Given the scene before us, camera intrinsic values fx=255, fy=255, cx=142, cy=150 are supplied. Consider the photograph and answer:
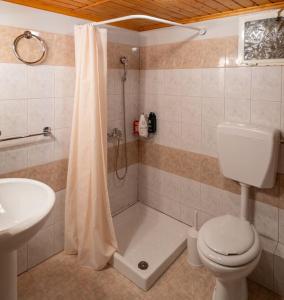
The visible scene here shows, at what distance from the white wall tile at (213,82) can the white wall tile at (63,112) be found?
1.11 m

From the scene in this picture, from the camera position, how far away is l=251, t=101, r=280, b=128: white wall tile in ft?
5.86

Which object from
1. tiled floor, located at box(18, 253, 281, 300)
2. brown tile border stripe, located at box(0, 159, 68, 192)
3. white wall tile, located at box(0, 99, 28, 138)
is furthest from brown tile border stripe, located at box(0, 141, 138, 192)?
tiled floor, located at box(18, 253, 281, 300)

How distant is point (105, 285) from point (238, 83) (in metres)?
1.82

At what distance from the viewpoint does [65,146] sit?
212 cm

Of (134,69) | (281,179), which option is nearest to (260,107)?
(281,179)

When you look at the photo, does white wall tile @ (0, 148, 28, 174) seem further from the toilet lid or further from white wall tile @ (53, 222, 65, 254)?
the toilet lid

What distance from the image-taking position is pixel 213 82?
2.08 m

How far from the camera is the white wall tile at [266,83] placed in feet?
5.76

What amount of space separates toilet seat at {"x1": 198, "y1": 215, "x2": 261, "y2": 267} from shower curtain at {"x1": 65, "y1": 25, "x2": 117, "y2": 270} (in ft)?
2.66

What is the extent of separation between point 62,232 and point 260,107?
1.89 meters

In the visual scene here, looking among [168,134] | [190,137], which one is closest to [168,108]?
[168,134]

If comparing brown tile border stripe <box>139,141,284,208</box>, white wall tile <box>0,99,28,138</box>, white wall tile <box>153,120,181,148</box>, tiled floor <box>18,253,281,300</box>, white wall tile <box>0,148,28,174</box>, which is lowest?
tiled floor <box>18,253,281,300</box>

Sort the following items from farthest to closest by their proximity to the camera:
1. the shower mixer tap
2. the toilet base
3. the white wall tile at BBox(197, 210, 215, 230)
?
1. the shower mixer tap
2. the white wall tile at BBox(197, 210, 215, 230)
3. the toilet base

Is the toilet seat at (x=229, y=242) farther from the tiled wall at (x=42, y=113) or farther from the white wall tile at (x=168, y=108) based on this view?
the tiled wall at (x=42, y=113)
